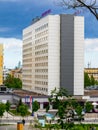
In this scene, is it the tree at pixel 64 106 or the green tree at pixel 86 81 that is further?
the green tree at pixel 86 81

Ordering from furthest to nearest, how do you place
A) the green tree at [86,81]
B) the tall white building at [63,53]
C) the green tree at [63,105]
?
the green tree at [86,81], the tall white building at [63,53], the green tree at [63,105]

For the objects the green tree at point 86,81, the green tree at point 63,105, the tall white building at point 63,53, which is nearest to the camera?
the green tree at point 63,105

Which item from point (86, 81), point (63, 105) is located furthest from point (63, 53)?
point (63, 105)

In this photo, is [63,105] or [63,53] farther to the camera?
[63,53]

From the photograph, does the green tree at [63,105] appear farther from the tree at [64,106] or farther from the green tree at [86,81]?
the green tree at [86,81]

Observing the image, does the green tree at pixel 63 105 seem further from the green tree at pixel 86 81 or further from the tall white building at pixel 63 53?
the green tree at pixel 86 81

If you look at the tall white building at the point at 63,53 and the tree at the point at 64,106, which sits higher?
the tall white building at the point at 63,53

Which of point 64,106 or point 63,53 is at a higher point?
point 63,53

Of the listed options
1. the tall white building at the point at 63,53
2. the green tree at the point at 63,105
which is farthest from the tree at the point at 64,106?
the tall white building at the point at 63,53

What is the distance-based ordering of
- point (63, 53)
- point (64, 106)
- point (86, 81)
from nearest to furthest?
point (64, 106)
point (63, 53)
point (86, 81)

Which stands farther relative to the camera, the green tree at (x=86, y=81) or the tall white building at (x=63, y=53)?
the green tree at (x=86, y=81)

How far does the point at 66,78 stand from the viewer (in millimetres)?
68625

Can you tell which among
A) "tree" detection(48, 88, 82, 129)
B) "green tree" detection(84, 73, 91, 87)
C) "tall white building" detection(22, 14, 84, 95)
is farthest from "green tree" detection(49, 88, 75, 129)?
"green tree" detection(84, 73, 91, 87)

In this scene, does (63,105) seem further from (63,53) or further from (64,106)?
(63,53)
